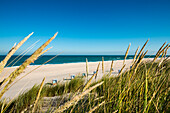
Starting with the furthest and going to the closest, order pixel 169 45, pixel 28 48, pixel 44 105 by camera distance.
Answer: pixel 44 105 → pixel 169 45 → pixel 28 48

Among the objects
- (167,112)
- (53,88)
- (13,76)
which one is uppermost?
(13,76)

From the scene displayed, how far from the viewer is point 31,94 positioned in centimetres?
326

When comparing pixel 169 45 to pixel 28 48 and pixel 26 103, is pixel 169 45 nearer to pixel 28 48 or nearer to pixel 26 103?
pixel 28 48

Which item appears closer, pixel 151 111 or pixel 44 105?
pixel 151 111

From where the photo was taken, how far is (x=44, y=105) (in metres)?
2.81

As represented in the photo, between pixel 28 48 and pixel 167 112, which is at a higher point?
pixel 28 48

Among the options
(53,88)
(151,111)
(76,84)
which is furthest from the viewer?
(76,84)

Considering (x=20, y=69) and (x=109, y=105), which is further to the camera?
(x=109, y=105)

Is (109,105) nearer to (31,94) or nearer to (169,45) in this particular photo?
(169,45)

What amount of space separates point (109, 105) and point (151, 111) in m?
0.37

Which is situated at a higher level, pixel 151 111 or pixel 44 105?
pixel 151 111

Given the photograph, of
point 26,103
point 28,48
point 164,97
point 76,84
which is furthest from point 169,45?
point 76,84

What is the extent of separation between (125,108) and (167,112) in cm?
40

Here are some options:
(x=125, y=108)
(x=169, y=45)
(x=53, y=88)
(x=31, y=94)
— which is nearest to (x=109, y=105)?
(x=125, y=108)
